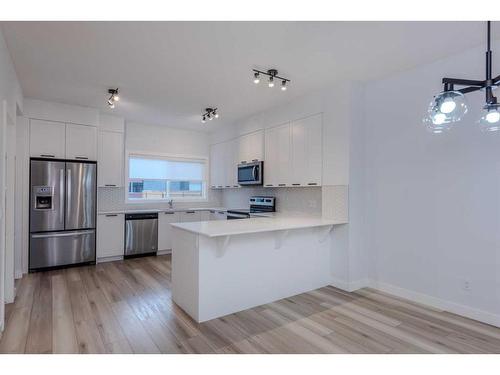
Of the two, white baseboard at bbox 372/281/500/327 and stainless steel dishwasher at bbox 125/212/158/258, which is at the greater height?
stainless steel dishwasher at bbox 125/212/158/258

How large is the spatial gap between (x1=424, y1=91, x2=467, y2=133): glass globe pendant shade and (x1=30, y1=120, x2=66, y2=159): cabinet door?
521cm

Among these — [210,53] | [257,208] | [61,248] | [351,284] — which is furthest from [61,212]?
[351,284]

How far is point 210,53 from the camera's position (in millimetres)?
2934

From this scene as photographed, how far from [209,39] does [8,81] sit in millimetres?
2220

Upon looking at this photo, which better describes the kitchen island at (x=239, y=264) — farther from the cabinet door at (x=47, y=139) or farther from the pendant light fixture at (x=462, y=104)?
the cabinet door at (x=47, y=139)

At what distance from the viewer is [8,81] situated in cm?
300

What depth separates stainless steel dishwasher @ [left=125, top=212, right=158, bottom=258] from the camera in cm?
539

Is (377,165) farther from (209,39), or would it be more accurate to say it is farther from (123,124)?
(123,124)

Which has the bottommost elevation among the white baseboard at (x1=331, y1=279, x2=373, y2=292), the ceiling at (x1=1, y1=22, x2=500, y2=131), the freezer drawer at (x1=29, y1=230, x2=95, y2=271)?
the white baseboard at (x1=331, y1=279, x2=373, y2=292)

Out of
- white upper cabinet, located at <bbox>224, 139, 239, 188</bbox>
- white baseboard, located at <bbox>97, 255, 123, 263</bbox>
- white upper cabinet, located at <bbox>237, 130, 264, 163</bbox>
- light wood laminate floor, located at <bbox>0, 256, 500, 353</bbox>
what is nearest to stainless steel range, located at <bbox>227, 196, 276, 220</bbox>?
white upper cabinet, located at <bbox>224, 139, 239, 188</bbox>

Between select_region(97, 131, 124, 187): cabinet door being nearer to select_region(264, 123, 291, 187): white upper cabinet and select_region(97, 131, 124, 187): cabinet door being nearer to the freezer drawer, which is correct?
the freezer drawer

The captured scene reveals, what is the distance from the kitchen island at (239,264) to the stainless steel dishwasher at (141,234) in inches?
98.8

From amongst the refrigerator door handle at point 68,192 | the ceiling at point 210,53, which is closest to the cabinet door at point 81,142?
the refrigerator door handle at point 68,192
